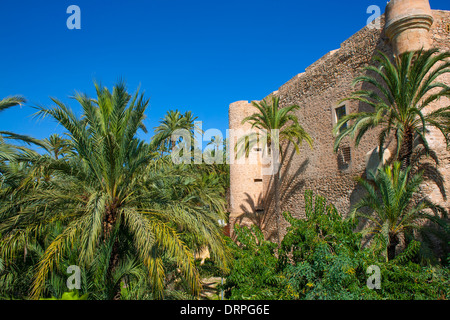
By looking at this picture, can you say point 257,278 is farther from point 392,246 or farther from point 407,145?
point 407,145

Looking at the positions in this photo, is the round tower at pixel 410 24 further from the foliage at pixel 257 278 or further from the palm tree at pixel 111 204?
the palm tree at pixel 111 204

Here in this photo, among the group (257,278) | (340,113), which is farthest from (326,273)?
(340,113)

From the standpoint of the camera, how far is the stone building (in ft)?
27.9

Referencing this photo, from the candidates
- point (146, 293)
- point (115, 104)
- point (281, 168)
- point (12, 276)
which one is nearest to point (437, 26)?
point (281, 168)

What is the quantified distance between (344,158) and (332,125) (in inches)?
56.7

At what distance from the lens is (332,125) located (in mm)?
11727

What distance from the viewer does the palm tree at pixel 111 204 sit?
4816mm

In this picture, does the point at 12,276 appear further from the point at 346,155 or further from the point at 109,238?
the point at 346,155

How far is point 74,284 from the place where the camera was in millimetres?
5062

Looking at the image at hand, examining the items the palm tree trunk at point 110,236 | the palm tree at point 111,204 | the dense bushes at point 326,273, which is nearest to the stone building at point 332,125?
the dense bushes at point 326,273

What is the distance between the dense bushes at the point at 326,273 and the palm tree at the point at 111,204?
0.94 metres

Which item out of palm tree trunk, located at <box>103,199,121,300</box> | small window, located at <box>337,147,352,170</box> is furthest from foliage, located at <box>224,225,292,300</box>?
small window, located at <box>337,147,352,170</box>

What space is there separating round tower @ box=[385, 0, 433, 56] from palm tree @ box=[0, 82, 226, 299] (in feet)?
25.0
